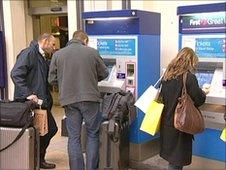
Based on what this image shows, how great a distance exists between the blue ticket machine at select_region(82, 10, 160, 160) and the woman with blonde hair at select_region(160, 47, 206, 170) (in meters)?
0.80

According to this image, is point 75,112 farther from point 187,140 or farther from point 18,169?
point 187,140

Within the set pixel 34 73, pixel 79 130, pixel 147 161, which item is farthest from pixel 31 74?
pixel 147 161

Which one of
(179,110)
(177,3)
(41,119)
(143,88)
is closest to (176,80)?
(179,110)

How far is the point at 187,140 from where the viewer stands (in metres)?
2.96

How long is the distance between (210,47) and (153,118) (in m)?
0.86

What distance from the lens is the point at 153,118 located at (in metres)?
3.02

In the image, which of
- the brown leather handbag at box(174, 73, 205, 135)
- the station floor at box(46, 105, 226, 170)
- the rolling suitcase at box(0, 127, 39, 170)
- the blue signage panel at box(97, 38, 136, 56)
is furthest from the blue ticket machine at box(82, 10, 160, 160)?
the rolling suitcase at box(0, 127, 39, 170)

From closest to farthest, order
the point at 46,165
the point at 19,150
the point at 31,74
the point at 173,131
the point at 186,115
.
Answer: the point at 186,115 < the point at 173,131 < the point at 19,150 < the point at 31,74 < the point at 46,165

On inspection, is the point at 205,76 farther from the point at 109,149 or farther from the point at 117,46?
the point at 109,149

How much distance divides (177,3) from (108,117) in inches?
73.6

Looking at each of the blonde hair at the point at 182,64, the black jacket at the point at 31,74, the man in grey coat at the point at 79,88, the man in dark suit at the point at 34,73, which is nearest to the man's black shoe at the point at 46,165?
the man in dark suit at the point at 34,73

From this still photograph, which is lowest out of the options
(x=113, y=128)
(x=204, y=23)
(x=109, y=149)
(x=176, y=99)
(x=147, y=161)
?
(x=147, y=161)

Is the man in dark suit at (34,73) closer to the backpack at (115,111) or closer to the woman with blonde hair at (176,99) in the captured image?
the backpack at (115,111)

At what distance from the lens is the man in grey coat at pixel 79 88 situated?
3178mm
